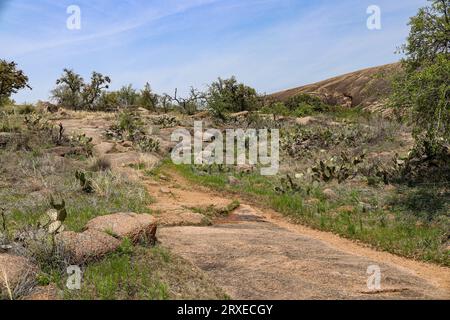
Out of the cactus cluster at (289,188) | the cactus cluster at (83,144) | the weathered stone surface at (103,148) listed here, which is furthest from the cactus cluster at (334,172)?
the weathered stone surface at (103,148)

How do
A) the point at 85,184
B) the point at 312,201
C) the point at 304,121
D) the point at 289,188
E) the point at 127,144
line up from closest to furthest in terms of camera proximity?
the point at 85,184 → the point at 312,201 → the point at 289,188 → the point at 127,144 → the point at 304,121

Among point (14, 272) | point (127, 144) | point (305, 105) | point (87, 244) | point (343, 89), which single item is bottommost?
point (14, 272)

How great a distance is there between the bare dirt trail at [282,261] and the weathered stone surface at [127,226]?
0.49m

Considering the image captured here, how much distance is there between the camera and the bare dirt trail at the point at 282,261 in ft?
19.9

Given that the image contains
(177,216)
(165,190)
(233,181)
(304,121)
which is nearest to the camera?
(177,216)

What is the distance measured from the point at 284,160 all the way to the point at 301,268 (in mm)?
12059

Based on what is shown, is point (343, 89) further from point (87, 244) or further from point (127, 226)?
point (87, 244)

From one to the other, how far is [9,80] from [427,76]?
110 ft

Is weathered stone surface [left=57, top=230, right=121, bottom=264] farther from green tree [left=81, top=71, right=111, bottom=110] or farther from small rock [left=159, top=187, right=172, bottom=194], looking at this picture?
green tree [left=81, top=71, right=111, bottom=110]

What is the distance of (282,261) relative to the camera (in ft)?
23.7

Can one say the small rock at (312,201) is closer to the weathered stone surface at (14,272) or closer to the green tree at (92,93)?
the weathered stone surface at (14,272)

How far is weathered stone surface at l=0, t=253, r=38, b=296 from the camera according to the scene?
534 centimetres

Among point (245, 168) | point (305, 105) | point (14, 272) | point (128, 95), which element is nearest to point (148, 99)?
point (128, 95)

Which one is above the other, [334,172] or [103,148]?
[103,148]
